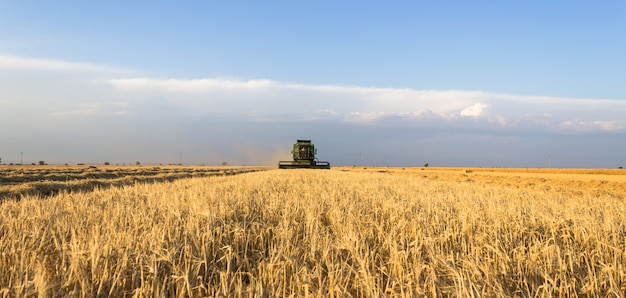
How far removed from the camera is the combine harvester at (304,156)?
47719mm

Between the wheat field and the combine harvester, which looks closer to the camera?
the wheat field

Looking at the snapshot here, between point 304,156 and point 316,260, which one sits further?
point 304,156

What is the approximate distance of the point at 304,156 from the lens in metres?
48.8

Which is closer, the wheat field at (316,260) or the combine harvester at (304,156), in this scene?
the wheat field at (316,260)

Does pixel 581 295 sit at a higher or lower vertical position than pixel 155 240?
lower

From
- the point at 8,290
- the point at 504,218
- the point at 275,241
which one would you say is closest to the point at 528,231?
the point at 504,218

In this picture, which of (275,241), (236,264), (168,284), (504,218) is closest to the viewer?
(168,284)

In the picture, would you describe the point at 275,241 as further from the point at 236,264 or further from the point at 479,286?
the point at 479,286

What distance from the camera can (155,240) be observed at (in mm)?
3588

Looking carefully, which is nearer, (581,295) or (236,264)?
(581,295)

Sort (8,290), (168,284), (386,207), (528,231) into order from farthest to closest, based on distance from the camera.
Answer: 1. (386,207)
2. (528,231)
3. (168,284)
4. (8,290)

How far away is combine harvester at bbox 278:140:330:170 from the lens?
4772cm

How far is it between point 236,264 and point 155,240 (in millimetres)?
789

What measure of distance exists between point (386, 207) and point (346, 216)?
115 centimetres
